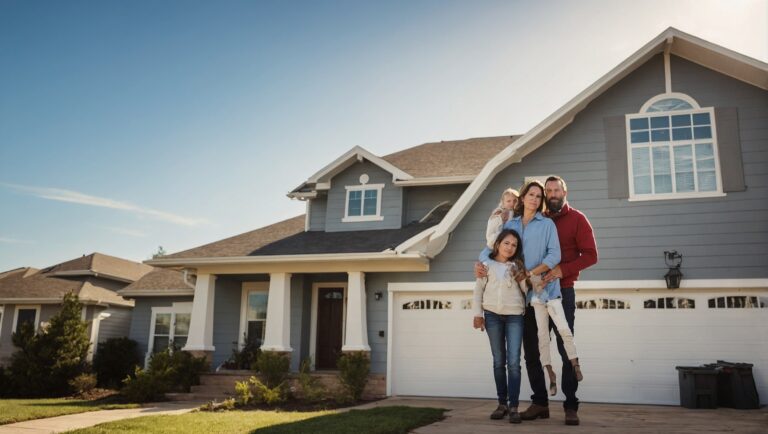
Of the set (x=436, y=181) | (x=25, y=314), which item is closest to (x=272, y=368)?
(x=436, y=181)

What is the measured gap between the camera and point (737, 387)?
8602 millimetres

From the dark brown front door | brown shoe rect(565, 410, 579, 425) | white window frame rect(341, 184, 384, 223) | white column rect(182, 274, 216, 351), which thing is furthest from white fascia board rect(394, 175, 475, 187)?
brown shoe rect(565, 410, 579, 425)

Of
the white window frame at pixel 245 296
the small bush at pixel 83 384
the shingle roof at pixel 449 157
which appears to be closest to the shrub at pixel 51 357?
the small bush at pixel 83 384

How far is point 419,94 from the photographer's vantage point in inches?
455

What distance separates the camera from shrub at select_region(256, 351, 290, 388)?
36.1ft

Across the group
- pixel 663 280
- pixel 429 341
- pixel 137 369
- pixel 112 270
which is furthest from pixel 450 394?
pixel 112 270

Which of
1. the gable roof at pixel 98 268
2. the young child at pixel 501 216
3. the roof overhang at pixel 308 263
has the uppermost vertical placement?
the gable roof at pixel 98 268

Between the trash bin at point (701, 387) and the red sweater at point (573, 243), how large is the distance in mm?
5163

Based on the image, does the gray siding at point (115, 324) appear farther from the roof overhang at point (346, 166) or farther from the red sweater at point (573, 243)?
the red sweater at point (573, 243)

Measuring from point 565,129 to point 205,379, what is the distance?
8.75 meters

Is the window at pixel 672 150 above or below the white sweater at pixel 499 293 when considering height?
above

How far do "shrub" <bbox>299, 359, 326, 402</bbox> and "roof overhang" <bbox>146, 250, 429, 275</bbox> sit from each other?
2032mm

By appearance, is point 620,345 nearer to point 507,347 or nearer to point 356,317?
point 356,317

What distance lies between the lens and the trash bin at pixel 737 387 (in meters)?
8.54
